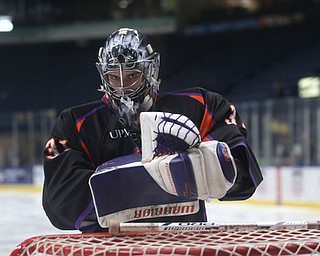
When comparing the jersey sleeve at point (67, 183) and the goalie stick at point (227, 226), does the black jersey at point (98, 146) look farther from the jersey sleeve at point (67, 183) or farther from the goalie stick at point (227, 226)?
the goalie stick at point (227, 226)

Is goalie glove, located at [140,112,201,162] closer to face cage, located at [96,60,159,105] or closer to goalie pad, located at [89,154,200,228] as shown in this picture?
goalie pad, located at [89,154,200,228]

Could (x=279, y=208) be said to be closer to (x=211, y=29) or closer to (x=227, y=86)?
(x=227, y=86)

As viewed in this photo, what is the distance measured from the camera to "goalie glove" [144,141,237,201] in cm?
103

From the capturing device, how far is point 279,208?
841cm

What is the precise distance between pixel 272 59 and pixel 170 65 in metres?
2.35

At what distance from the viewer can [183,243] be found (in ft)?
3.16

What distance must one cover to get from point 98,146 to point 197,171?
0.39m

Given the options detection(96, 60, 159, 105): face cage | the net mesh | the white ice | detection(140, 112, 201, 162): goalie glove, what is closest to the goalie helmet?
detection(96, 60, 159, 105): face cage

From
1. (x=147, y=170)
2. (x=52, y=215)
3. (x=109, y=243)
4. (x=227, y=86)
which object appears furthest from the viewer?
(x=227, y=86)

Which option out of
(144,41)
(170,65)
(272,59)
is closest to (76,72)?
(170,65)

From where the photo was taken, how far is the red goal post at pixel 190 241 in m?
0.91

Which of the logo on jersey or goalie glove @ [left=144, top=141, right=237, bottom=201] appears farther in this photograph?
the logo on jersey

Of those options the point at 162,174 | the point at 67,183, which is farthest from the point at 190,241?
the point at 67,183

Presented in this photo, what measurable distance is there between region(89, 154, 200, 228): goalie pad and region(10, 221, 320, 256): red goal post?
134mm
